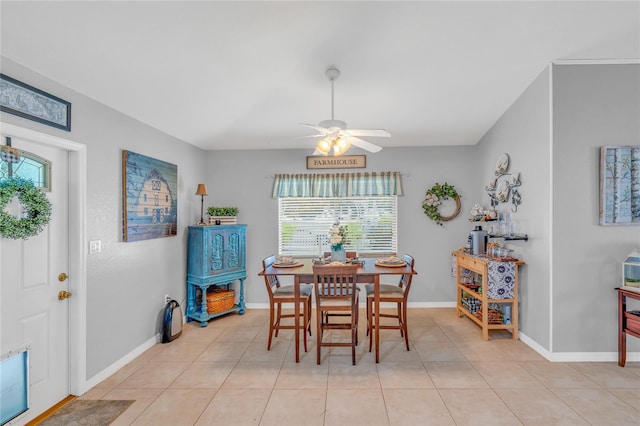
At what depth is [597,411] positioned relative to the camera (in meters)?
2.17

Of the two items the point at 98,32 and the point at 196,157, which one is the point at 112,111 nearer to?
the point at 98,32

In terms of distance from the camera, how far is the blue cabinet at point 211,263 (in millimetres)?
3912

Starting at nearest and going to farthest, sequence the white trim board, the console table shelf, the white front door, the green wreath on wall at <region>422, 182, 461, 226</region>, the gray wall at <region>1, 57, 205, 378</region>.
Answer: the white front door < the gray wall at <region>1, 57, 205, 378</region> < the white trim board < the console table shelf < the green wreath on wall at <region>422, 182, 461, 226</region>

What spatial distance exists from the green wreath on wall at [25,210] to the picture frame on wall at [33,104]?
46cm

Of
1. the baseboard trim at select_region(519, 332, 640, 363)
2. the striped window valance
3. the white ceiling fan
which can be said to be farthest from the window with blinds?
the baseboard trim at select_region(519, 332, 640, 363)

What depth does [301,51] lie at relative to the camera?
252 centimetres

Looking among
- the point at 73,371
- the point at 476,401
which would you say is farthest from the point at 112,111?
the point at 476,401

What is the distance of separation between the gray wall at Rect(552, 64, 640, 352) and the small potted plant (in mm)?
3863

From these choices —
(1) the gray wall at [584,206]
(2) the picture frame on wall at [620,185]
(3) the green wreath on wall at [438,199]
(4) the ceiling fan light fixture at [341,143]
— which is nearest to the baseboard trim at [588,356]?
(1) the gray wall at [584,206]

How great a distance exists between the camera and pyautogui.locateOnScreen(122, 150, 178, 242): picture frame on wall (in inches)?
116

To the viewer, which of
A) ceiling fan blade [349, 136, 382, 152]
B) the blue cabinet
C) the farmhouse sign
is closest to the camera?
ceiling fan blade [349, 136, 382, 152]

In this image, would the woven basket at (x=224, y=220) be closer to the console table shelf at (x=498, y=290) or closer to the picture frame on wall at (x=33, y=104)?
the picture frame on wall at (x=33, y=104)

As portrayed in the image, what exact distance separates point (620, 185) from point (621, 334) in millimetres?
1407

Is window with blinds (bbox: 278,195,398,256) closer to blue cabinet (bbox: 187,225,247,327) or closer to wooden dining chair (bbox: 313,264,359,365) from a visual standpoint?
blue cabinet (bbox: 187,225,247,327)
